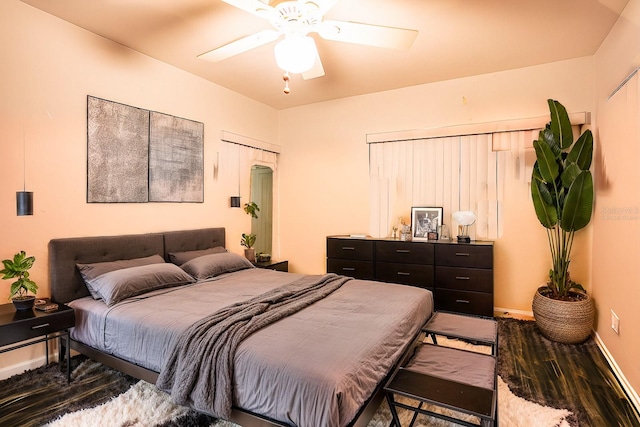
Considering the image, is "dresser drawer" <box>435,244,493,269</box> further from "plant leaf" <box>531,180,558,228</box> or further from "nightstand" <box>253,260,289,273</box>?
"nightstand" <box>253,260,289,273</box>

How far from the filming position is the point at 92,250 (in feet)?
9.49

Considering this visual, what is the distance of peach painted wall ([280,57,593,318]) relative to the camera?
3.67m

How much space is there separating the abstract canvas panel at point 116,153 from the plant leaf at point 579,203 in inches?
157

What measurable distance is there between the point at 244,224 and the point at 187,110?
1.64 meters

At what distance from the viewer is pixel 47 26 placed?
8.81 feet

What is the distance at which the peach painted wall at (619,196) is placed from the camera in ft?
7.37

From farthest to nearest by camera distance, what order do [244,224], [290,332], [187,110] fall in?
[244,224], [187,110], [290,332]

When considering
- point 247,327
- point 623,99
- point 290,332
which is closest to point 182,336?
point 247,327

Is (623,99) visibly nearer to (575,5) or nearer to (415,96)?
(575,5)

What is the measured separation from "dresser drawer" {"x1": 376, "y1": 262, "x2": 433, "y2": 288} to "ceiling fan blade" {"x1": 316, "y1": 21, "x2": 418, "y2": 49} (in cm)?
246

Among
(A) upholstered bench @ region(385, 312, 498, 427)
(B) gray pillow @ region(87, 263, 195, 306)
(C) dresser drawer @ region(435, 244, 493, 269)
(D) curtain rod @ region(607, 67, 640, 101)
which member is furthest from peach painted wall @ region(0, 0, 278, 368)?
(D) curtain rod @ region(607, 67, 640, 101)

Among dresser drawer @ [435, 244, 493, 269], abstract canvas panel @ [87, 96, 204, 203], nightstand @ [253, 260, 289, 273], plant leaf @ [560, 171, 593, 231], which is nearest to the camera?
plant leaf @ [560, 171, 593, 231]

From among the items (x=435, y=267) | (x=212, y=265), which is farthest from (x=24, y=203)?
(x=435, y=267)

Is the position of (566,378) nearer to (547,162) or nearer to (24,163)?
(547,162)
